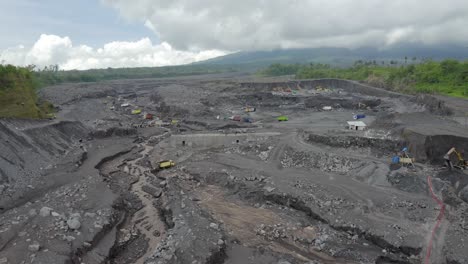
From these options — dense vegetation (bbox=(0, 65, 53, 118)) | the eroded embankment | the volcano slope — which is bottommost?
the volcano slope

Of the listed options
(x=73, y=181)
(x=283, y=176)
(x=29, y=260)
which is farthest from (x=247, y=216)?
(x=73, y=181)

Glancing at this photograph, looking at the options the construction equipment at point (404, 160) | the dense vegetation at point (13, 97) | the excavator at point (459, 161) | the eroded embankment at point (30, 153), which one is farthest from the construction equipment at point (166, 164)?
the excavator at point (459, 161)

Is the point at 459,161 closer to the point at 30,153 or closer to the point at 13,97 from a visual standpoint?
the point at 30,153

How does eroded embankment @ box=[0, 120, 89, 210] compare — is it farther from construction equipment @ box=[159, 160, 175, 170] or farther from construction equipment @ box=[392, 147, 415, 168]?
construction equipment @ box=[392, 147, 415, 168]

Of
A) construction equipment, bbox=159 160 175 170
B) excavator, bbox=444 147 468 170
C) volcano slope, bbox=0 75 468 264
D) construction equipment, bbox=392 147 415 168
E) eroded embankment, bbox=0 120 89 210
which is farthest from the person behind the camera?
construction equipment, bbox=159 160 175 170

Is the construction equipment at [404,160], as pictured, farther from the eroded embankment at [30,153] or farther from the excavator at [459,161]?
the eroded embankment at [30,153]

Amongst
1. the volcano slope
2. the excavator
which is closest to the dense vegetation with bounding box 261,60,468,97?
the volcano slope

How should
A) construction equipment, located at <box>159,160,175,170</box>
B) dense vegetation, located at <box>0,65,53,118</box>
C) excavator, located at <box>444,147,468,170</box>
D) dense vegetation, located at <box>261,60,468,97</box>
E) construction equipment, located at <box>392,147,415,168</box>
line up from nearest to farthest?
excavator, located at <box>444,147,468,170</box>
construction equipment, located at <box>392,147,415,168</box>
construction equipment, located at <box>159,160,175,170</box>
dense vegetation, located at <box>0,65,53,118</box>
dense vegetation, located at <box>261,60,468,97</box>

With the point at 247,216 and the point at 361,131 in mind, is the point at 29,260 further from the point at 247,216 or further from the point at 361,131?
the point at 361,131
